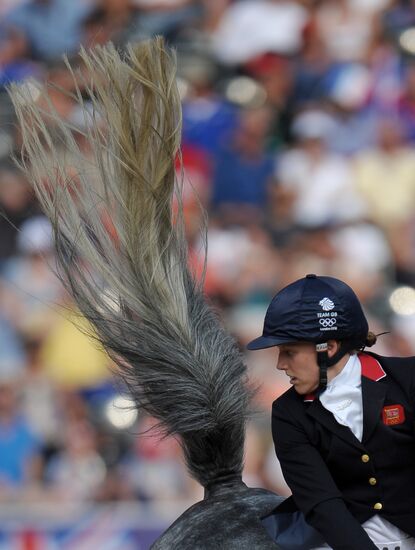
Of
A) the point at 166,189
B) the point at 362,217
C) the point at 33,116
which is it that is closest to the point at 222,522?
the point at 166,189

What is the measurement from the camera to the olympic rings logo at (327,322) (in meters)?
2.90

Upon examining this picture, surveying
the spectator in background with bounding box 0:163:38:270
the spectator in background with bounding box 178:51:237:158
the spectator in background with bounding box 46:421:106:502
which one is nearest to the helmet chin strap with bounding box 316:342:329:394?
the spectator in background with bounding box 46:421:106:502

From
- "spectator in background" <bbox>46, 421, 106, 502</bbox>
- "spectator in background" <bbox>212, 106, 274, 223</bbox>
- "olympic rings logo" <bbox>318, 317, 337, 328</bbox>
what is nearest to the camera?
"olympic rings logo" <bbox>318, 317, 337, 328</bbox>

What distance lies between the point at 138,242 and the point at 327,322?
0.75m

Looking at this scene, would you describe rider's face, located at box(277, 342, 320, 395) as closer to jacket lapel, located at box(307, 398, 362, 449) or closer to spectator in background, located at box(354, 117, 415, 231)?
jacket lapel, located at box(307, 398, 362, 449)

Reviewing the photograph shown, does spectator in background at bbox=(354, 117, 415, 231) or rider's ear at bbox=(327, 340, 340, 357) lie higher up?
spectator in background at bbox=(354, 117, 415, 231)

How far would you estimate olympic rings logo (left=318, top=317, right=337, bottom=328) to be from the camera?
114 inches

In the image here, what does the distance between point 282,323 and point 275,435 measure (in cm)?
36

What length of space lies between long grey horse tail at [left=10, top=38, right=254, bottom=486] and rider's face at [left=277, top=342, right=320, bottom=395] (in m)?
0.38

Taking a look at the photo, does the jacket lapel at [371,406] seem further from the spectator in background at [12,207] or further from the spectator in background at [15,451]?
Answer: the spectator in background at [12,207]

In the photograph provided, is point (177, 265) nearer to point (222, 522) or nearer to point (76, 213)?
point (76, 213)

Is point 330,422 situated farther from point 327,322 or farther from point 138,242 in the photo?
point 138,242

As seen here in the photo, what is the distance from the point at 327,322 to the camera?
2.90 meters

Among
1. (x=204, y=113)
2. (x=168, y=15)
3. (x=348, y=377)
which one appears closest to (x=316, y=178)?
(x=204, y=113)
